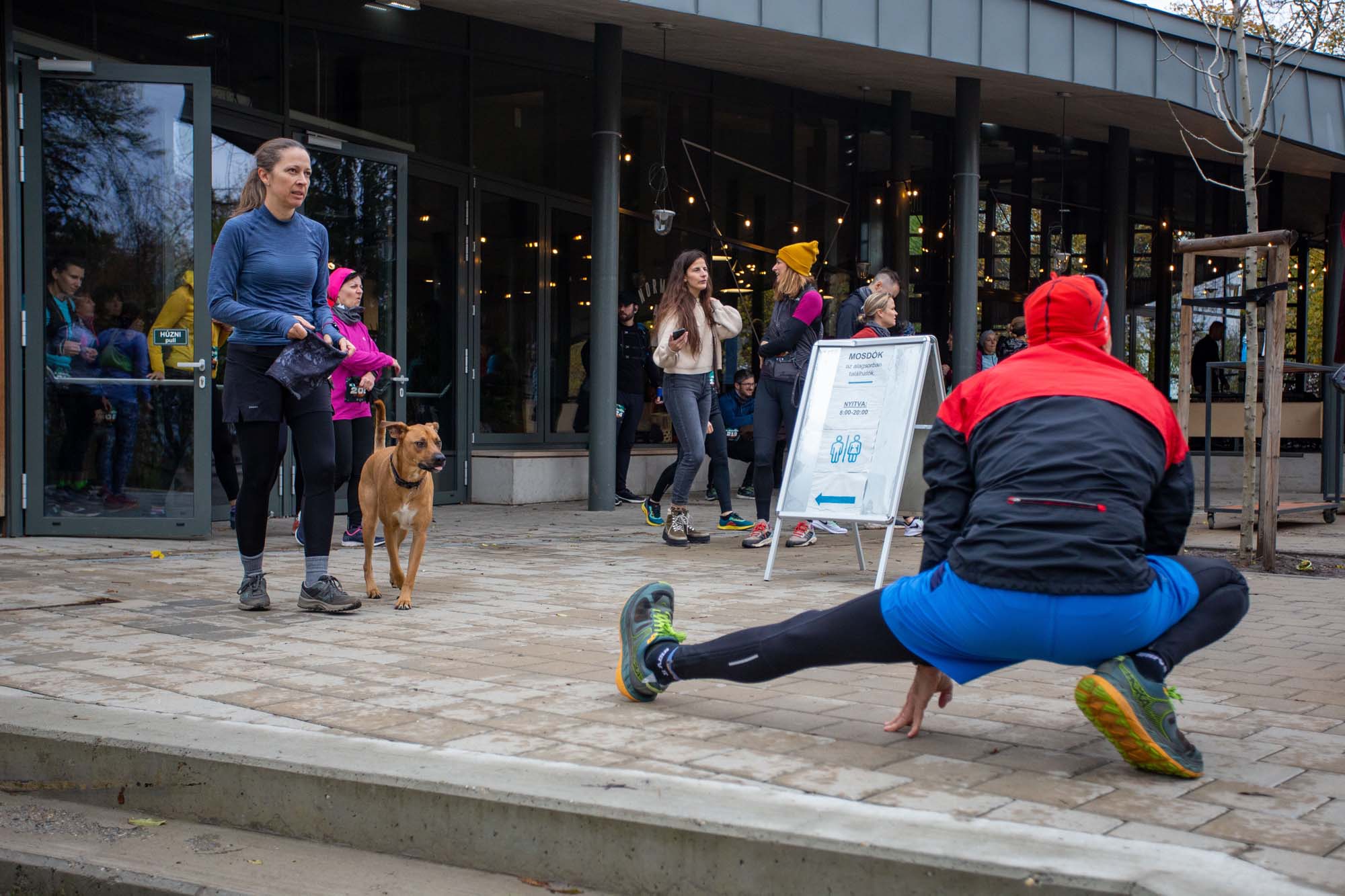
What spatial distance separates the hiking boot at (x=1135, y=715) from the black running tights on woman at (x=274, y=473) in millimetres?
3730

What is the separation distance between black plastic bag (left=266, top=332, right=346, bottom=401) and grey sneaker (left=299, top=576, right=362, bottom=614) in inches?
33.4

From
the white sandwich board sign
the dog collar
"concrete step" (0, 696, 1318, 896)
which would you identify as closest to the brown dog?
the dog collar

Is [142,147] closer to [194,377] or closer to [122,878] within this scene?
[194,377]

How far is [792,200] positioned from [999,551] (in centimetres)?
1451

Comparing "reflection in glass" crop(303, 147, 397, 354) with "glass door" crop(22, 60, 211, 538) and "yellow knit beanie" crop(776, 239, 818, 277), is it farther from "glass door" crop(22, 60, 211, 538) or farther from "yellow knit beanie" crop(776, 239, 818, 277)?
"yellow knit beanie" crop(776, 239, 818, 277)

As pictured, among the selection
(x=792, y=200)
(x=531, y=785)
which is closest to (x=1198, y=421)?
(x=792, y=200)

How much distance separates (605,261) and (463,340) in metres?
1.69

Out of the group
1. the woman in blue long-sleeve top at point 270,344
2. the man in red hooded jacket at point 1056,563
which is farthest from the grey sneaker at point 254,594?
the man in red hooded jacket at point 1056,563

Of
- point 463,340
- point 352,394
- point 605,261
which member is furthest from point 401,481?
point 463,340

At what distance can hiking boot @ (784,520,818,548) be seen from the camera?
8984mm

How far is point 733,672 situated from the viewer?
3.71 meters

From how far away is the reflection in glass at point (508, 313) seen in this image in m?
13.3

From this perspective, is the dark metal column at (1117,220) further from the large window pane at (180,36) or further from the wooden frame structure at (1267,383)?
the large window pane at (180,36)

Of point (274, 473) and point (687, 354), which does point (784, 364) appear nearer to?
point (687, 354)
